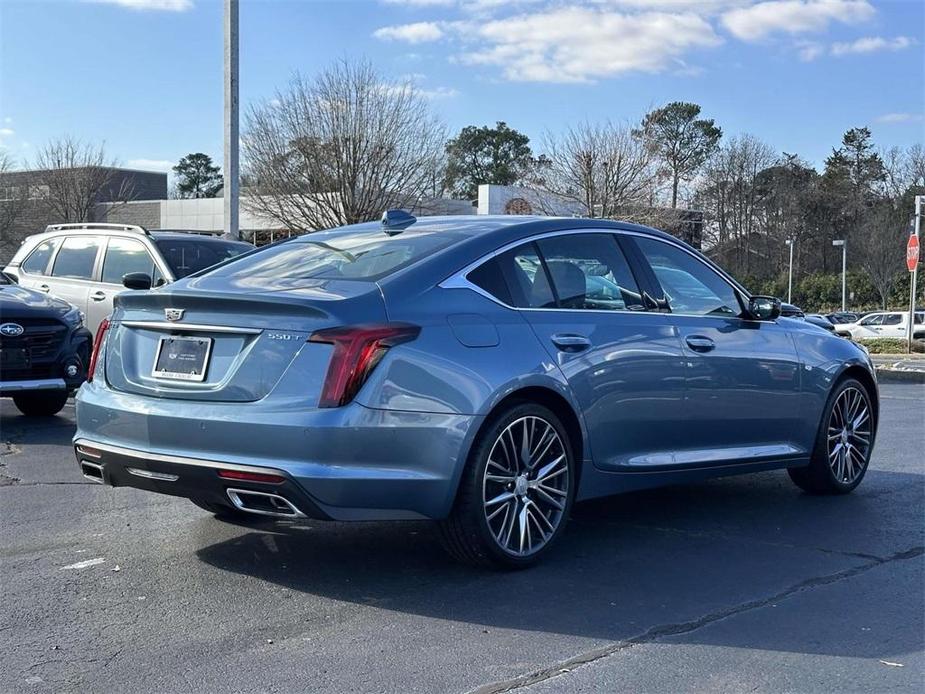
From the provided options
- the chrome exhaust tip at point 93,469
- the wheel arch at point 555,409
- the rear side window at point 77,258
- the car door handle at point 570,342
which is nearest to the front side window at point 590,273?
the car door handle at point 570,342

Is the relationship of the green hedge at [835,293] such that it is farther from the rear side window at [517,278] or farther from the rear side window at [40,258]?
the rear side window at [517,278]

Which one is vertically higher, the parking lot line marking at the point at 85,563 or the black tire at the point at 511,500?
the black tire at the point at 511,500

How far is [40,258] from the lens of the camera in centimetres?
1276

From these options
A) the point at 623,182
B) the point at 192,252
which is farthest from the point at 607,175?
the point at 192,252

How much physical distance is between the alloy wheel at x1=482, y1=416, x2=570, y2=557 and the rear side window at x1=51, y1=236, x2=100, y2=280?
27.8ft

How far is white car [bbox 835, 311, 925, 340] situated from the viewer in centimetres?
4003

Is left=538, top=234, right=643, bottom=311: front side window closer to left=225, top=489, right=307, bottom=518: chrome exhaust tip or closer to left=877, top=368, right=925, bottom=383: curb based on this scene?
left=225, top=489, right=307, bottom=518: chrome exhaust tip

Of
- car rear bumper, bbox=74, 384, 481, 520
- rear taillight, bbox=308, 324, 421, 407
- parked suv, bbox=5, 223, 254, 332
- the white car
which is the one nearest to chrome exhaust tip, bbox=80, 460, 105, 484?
car rear bumper, bbox=74, 384, 481, 520

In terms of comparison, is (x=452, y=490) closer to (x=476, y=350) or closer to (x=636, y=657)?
(x=476, y=350)

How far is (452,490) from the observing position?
465cm

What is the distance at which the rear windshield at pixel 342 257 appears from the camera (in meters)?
5.11

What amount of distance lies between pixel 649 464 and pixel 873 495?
2.28 m

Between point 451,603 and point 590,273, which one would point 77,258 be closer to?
point 590,273

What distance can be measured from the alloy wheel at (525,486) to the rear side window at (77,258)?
27.8 feet
